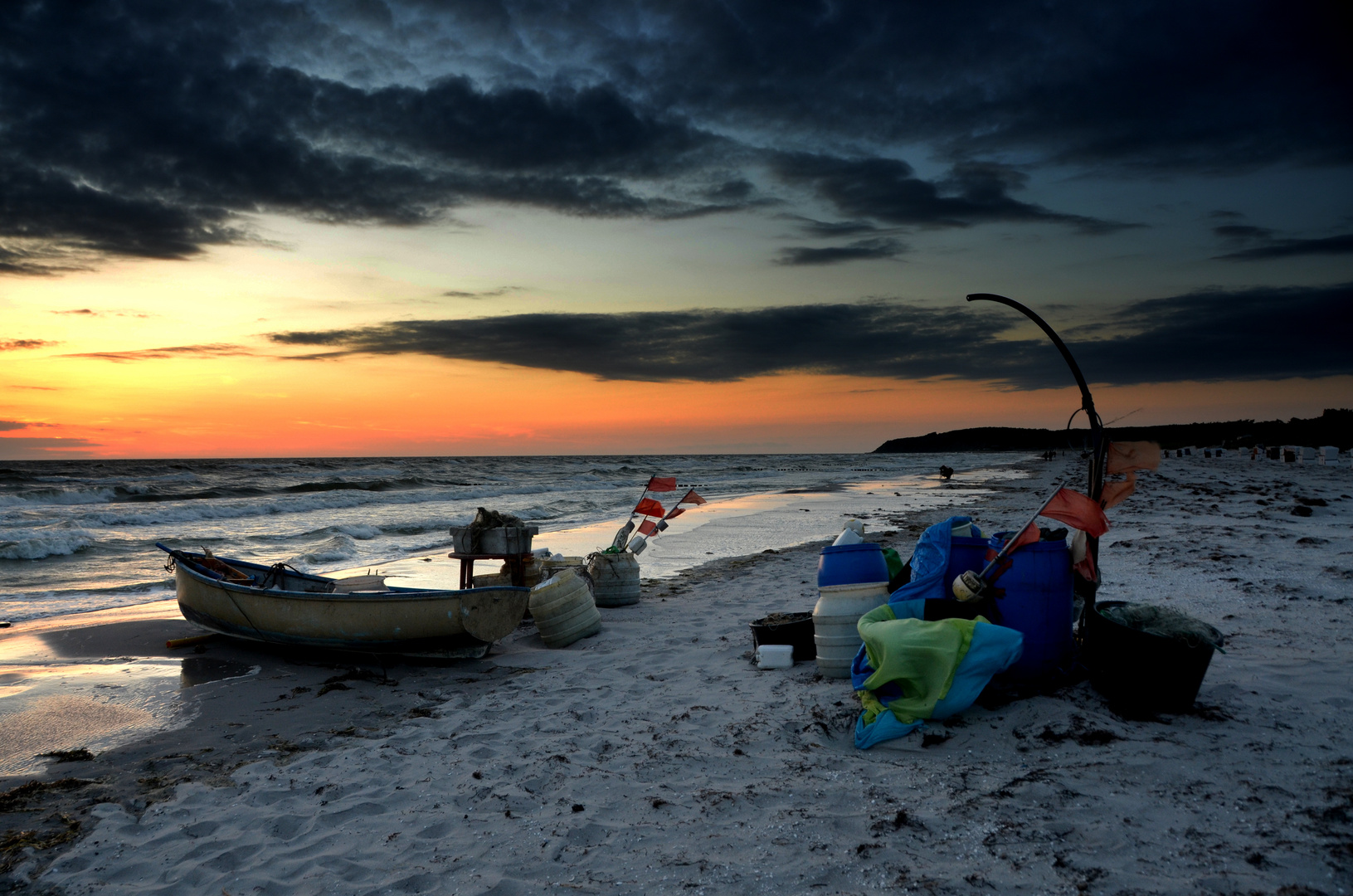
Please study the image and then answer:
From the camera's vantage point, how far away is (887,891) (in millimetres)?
3277

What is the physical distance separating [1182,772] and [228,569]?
10.9 metres

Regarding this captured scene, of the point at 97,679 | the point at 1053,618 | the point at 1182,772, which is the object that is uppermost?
the point at 1053,618

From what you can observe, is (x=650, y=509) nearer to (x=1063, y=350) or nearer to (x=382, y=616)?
(x=382, y=616)

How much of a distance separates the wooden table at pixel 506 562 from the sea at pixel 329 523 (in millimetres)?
4096

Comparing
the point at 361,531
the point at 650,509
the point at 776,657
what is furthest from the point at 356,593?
the point at 361,531

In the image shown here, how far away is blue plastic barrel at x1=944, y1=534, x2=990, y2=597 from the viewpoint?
5660mm

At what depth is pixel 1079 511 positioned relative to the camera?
4770 mm

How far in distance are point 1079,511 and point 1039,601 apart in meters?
0.76

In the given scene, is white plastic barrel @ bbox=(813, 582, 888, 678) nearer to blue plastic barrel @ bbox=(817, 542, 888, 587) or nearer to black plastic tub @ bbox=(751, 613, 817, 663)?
blue plastic barrel @ bbox=(817, 542, 888, 587)

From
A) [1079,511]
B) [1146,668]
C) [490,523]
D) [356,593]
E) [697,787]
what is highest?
[1079,511]

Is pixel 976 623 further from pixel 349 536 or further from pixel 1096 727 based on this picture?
pixel 349 536

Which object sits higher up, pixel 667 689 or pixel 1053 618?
pixel 1053 618

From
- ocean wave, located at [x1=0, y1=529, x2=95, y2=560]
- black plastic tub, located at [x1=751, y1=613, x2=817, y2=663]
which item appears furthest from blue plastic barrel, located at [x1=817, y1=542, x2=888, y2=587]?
ocean wave, located at [x1=0, y1=529, x2=95, y2=560]

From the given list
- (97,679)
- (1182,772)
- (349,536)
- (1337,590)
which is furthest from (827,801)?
(349,536)
